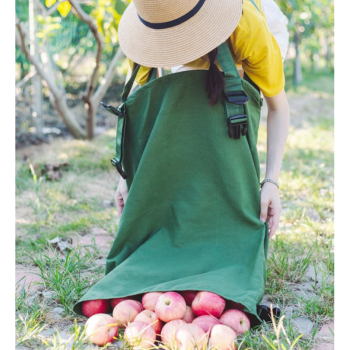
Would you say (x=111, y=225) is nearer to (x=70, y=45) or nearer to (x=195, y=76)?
(x=195, y=76)

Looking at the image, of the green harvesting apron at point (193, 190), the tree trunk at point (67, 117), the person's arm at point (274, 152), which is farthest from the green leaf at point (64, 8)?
the tree trunk at point (67, 117)

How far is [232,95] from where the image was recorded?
69.6 inches

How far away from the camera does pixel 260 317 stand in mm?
1755

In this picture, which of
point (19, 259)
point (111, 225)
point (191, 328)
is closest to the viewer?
point (191, 328)

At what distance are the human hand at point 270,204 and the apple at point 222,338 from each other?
20.4 inches

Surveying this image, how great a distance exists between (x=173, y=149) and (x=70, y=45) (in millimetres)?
4816

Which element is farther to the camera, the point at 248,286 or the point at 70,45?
the point at 70,45

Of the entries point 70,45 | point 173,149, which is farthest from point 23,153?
point 173,149

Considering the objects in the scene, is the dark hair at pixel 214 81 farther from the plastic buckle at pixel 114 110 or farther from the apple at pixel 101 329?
the apple at pixel 101 329

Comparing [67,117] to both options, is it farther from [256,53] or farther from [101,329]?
[101,329]

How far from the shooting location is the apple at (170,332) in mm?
1526

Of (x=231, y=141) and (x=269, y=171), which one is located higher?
(x=231, y=141)

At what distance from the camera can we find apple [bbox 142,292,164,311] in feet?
5.54

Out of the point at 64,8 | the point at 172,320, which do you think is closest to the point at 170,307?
the point at 172,320
